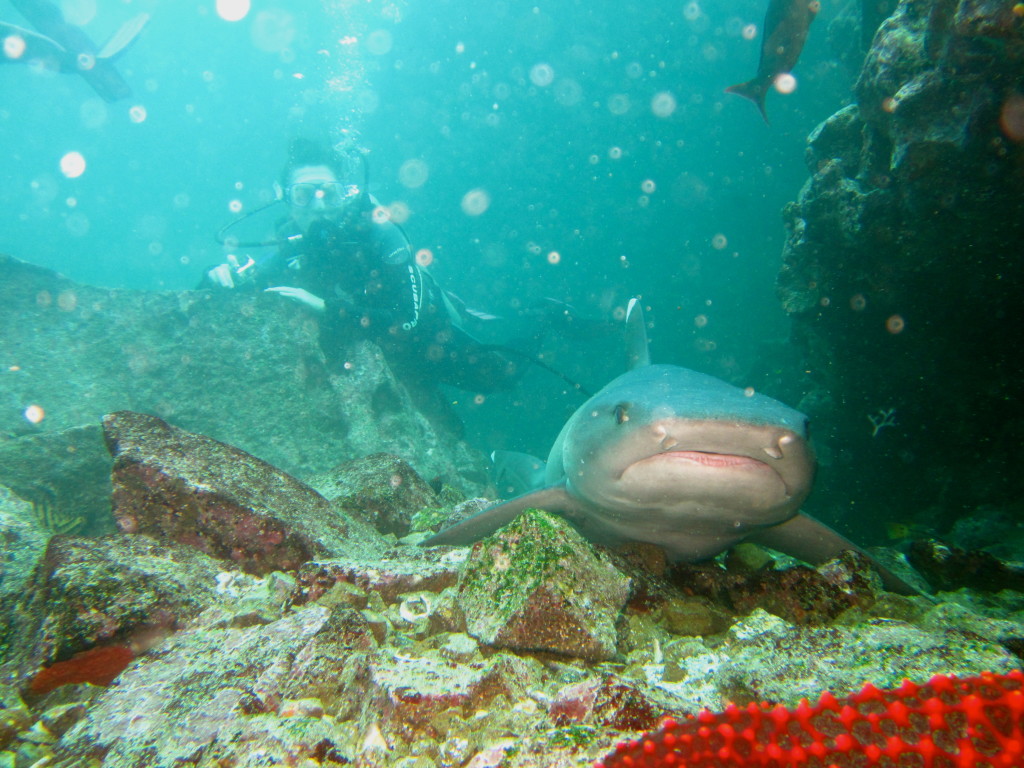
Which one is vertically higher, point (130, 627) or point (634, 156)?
point (634, 156)

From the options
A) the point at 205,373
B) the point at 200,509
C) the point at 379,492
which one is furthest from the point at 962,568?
the point at 205,373

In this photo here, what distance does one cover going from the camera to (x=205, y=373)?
29.7ft

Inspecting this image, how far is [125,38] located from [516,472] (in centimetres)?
2168

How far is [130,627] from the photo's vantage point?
6.43 ft

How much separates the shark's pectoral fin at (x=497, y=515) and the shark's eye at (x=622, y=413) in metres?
1.17

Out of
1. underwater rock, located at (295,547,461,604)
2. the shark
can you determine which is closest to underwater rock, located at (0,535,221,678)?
underwater rock, located at (295,547,461,604)

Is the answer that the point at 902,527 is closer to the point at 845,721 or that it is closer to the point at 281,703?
the point at 845,721

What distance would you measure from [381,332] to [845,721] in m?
10.5

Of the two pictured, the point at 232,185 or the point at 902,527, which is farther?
the point at 232,185

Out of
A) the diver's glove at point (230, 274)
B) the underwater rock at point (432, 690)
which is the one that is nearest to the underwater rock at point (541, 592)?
the underwater rock at point (432, 690)

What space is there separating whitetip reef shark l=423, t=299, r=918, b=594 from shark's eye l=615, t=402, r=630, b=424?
0.04 feet

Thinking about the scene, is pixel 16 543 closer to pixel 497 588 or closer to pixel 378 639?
pixel 378 639

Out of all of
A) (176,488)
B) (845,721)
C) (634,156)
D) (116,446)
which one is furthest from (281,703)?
(634,156)

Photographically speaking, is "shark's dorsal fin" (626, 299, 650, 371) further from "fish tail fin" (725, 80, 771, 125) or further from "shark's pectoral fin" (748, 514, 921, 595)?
"fish tail fin" (725, 80, 771, 125)
